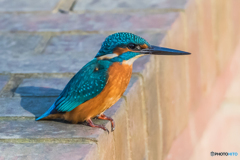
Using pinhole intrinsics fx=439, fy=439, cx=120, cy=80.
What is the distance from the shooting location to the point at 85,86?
2197mm

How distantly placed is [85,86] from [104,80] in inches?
4.2

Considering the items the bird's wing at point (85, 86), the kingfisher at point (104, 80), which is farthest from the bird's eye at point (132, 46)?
the bird's wing at point (85, 86)

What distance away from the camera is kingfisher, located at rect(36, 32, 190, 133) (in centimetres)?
217

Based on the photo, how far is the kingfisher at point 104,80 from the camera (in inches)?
85.5

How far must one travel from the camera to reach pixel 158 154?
3023 mm

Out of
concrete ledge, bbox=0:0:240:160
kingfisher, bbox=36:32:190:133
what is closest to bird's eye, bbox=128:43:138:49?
kingfisher, bbox=36:32:190:133

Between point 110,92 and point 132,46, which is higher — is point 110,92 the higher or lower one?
the lower one

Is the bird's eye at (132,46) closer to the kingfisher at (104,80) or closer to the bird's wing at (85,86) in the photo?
the kingfisher at (104,80)

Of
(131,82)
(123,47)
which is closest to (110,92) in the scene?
(123,47)

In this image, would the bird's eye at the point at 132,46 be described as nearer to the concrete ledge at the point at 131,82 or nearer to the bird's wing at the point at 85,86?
the bird's wing at the point at 85,86

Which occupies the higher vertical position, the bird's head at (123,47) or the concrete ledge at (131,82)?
the bird's head at (123,47)

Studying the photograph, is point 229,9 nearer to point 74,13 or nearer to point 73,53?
point 74,13

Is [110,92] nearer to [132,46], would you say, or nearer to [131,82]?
[132,46]

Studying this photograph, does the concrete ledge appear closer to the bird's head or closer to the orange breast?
the orange breast
